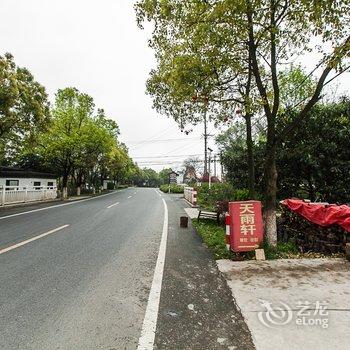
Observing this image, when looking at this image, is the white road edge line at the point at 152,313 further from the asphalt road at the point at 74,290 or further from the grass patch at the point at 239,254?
the grass patch at the point at 239,254

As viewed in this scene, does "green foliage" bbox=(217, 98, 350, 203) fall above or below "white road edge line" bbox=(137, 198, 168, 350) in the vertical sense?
above

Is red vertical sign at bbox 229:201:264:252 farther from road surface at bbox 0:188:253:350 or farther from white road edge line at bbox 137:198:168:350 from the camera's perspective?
white road edge line at bbox 137:198:168:350

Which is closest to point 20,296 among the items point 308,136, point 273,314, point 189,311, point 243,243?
point 189,311

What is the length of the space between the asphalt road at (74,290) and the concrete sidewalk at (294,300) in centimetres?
149

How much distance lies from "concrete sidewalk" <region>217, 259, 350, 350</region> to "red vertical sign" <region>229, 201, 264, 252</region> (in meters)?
0.53

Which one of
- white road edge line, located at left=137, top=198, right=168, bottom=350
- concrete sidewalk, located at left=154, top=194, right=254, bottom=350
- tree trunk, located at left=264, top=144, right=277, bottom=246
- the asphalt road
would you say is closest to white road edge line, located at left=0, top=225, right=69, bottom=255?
the asphalt road

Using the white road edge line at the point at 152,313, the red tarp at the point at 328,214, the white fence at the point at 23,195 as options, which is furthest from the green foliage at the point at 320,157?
the white fence at the point at 23,195

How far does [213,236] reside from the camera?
10031 millimetres

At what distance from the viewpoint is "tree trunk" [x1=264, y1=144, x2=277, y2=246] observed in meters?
8.11

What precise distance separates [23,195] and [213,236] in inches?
647

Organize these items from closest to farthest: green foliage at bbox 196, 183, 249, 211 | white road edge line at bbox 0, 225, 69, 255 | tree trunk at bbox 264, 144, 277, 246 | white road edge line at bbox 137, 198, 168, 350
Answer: white road edge line at bbox 137, 198, 168, 350, white road edge line at bbox 0, 225, 69, 255, tree trunk at bbox 264, 144, 277, 246, green foliage at bbox 196, 183, 249, 211

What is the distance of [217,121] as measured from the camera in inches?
461

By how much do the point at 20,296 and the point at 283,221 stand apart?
29.9 feet

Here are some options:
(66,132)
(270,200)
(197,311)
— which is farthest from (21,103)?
(197,311)
